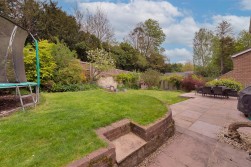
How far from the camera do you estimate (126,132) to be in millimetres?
3418

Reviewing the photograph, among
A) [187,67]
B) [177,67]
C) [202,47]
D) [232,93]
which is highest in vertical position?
[202,47]

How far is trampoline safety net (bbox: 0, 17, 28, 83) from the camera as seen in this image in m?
4.45

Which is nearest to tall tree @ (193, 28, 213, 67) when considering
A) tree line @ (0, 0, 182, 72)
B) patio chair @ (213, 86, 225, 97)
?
tree line @ (0, 0, 182, 72)

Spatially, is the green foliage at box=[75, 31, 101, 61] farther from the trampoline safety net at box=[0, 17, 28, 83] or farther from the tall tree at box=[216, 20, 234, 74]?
the tall tree at box=[216, 20, 234, 74]

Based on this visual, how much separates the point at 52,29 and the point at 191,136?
17.6 m

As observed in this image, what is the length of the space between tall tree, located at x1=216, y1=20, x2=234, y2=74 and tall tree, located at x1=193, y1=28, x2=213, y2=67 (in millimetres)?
2800

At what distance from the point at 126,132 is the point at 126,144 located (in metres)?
0.43

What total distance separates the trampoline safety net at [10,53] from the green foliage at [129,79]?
12.2m

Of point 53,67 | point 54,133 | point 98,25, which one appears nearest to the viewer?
point 54,133

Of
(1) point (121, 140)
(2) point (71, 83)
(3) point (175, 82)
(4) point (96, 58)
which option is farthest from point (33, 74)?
(3) point (175, 82)

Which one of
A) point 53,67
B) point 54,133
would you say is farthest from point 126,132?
point 53,67

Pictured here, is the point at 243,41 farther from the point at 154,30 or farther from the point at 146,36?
the point at 146,36

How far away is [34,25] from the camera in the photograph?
1572cm

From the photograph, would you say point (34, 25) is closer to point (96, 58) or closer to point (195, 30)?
point (96, 58)
